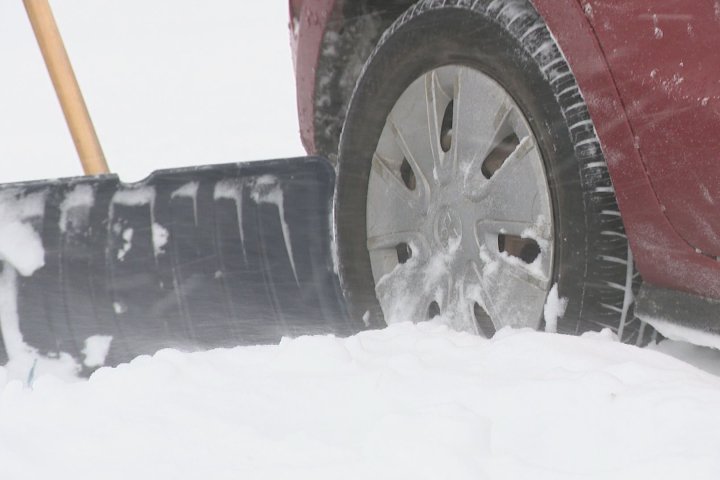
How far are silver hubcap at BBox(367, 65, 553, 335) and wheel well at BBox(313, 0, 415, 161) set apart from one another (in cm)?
40

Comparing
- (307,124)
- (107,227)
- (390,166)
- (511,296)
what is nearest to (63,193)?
(107,227)

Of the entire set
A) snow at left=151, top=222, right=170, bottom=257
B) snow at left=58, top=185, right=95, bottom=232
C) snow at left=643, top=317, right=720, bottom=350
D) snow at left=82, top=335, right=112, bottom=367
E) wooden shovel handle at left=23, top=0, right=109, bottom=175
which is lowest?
snow at left=643, top=317, right=720, bottom=350

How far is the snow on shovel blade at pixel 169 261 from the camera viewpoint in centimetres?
263

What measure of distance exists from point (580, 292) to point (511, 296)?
24 cm

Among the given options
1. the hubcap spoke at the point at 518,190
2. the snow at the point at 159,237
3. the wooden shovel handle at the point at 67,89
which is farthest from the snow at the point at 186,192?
the wooden shovel handle at the point at 67,89

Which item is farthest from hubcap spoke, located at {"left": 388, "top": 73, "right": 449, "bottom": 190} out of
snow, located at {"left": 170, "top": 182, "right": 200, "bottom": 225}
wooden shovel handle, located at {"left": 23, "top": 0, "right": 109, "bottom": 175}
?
wooden shovel handle, located at {"left": 23, "top": 0, "right": 109, "bottom": 175}

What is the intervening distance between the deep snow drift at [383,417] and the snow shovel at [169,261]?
90 cm

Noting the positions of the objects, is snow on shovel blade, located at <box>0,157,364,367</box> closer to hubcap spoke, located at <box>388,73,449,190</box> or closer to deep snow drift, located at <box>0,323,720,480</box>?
hubcap spoke, located at <box>388,73,449,190</box>

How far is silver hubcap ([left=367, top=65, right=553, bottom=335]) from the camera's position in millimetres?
1769

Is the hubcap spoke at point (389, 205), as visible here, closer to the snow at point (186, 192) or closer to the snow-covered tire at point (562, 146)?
the snow-covered tire at point (562, 146)

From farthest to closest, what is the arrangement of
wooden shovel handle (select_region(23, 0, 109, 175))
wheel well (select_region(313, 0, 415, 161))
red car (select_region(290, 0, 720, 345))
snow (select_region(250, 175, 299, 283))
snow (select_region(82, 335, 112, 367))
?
wooden shovel handle (select_region(23, 0, 109, 175))
snow (select_region(250, 175, 299, 283))
snow (select_region(82, 335, 112, 367))
wheel well (select_region(313, 0, 415, 161))
red car (select_region(290, 0, 720, 345))

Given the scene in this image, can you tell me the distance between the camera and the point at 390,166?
2352 mm

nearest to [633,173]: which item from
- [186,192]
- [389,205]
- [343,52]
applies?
[389,205]

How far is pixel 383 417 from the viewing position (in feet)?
4.44
